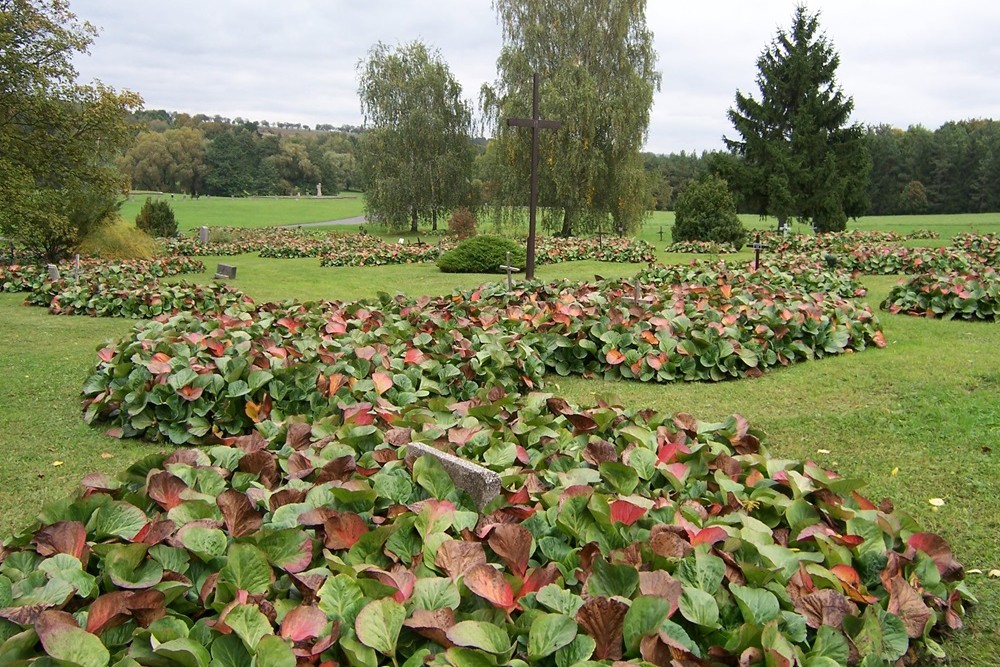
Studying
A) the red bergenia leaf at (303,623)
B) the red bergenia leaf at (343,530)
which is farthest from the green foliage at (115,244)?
the red bergenia leaf at (303,623)

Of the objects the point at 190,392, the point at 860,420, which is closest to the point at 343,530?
the point at 190,392

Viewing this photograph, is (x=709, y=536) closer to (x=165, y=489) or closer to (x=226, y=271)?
(x=165, y=489)

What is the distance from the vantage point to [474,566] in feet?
7.26

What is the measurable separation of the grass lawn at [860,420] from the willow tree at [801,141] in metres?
23.1

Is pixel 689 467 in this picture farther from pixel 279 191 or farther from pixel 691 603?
pixel 279 191

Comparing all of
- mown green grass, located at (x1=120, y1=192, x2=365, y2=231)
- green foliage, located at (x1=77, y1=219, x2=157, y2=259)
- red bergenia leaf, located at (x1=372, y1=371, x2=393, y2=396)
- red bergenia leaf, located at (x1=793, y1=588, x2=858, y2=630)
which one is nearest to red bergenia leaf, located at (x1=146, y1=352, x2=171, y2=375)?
red bergenia leaf, located at (x1=372, y1=371, x2=393, y2=396)

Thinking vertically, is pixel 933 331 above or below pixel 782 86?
below

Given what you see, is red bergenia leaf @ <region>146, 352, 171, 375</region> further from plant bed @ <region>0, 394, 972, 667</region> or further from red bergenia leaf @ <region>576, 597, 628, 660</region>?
red bergenia leaf @ <region>576, 597, 628, 660</region>

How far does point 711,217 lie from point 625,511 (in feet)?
71.0

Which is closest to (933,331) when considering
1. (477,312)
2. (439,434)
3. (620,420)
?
(477,312)

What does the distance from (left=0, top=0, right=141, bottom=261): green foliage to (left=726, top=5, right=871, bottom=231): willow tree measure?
24183 millimetres

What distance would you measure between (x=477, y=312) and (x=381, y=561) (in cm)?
536

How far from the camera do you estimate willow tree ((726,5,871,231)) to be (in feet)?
98.3

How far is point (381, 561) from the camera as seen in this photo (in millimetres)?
2451
